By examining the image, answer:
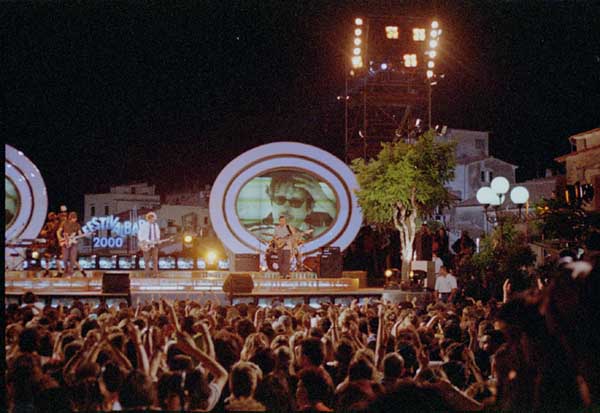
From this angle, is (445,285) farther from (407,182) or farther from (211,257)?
(211,257)

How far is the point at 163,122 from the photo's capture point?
1091 inches

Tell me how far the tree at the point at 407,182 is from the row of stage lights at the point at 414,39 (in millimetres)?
5803

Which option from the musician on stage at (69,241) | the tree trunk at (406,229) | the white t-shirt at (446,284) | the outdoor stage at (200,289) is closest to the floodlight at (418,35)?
the tree trunk at (406,229)

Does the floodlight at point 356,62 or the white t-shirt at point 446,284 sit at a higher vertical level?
the floodlight at point 356,62

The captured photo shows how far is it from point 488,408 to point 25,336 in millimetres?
3830

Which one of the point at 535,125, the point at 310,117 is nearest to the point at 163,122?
the point at 310,117

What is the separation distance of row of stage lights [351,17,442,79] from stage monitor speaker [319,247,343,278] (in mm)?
8293

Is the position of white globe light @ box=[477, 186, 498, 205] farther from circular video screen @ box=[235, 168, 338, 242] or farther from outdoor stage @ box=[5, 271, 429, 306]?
circular video screen @ box=[235, 168, 338, 242]

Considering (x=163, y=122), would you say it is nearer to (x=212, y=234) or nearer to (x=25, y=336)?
(x=212, y=234)

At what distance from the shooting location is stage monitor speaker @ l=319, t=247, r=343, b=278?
17.3m

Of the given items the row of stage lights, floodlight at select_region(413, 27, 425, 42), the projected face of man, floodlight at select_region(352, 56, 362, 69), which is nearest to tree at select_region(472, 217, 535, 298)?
the projected face of man

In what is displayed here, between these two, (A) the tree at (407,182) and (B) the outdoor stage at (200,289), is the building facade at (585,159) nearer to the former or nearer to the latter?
(A) the tree at (407,182)

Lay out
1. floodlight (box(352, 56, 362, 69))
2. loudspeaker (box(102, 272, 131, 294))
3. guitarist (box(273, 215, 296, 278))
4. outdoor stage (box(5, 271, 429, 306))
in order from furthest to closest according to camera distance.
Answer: floodlight (box(352, 56, 362, 69)), guitarist (box(273, 215, 296, 278)), outdoor stage (box(5, 271, 429, 306)), loudspeaker (box(102, 272, 131, 294))

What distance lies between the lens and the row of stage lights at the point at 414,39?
2228cm
